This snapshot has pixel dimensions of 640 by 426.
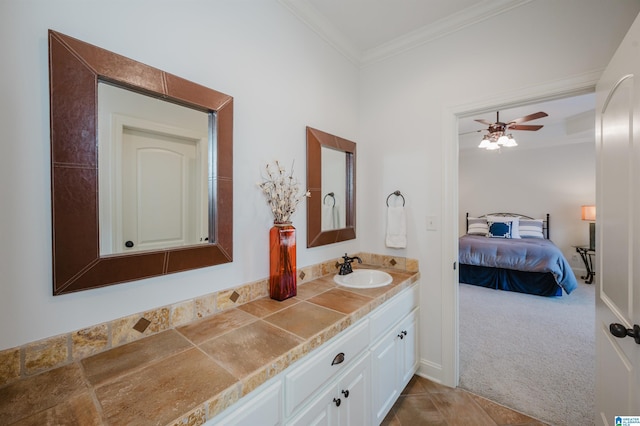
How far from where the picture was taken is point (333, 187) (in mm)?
2148

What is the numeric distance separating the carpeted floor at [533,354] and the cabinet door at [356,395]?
1.08m

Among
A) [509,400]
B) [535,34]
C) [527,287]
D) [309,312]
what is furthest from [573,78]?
[527,287]

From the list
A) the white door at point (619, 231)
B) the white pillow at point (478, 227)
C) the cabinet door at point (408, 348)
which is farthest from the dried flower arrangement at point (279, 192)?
the white pillow at point (478, 227)

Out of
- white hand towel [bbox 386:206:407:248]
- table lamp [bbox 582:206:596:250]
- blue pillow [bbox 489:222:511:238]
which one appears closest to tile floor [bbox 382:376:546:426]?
white hand towel [bbox 386:206:407:248]

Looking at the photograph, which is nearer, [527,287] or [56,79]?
[56,79]

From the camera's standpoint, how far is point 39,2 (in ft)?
2.86

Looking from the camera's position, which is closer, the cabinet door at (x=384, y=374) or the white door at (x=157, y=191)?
the white door at (x=157, y=191)

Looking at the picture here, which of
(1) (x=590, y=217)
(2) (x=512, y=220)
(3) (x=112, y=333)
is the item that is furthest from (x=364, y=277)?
(1) (x=590, y=217)

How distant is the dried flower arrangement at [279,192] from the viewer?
1576mm

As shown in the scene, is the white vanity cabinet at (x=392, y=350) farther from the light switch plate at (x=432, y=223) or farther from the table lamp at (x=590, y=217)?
the table lamp at (x=590, y=217)

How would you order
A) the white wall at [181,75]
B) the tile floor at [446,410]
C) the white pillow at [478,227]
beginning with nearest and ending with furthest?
the white wall at [181,75] → the tile floor at [446,410] → the white pillow at [478,227]

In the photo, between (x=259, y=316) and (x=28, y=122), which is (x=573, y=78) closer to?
(x=259, y=316)

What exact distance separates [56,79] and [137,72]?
260mm

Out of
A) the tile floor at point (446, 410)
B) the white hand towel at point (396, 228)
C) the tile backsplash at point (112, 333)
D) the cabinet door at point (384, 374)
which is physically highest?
the white hand towel at point (396, 228)
